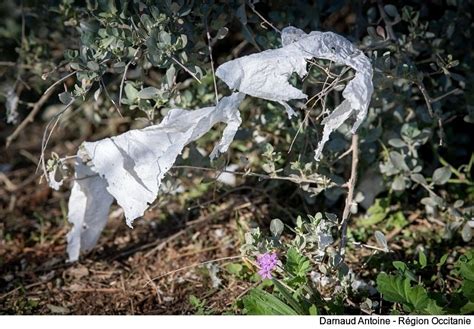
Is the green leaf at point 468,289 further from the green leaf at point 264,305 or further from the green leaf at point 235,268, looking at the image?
the green leaf at point 235,268

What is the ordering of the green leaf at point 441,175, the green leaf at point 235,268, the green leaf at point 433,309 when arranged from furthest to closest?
the green leaf at point 441,175 → the green leaf at point 235,268 → the green leaf at point 433,309

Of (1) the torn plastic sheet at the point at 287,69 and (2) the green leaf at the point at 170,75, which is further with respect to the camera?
(2) the green leaf at the point at 170,75

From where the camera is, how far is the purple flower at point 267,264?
1.70m

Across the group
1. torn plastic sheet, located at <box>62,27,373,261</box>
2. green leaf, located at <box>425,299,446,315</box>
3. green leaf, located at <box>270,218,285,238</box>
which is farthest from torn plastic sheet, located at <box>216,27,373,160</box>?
green leaf, located at <box>425,299,446,315</box>

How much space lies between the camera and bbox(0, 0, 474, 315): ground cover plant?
176 centimetres

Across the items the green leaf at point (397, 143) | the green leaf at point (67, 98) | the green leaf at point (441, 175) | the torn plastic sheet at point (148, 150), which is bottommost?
the green leaf at point (441, 175)

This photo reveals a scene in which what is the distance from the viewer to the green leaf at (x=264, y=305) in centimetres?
169

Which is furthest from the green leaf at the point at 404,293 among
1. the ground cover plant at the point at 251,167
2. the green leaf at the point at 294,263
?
the green leaf at the point at 294,263

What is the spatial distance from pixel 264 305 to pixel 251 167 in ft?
1.63

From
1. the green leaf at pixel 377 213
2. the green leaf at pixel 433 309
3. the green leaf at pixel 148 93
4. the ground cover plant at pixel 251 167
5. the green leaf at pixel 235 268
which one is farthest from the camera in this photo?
the green leaf at pixel 377 213

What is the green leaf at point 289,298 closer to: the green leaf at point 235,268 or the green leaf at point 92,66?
the green leaf at point 235,268

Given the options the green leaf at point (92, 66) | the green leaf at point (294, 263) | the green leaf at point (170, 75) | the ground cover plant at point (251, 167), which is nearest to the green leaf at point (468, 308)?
the ground cover plant at point (251, 167)

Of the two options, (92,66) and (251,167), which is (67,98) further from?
(251,167)

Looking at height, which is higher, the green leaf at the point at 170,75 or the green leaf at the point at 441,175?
the green leaf at the point at 170,75
